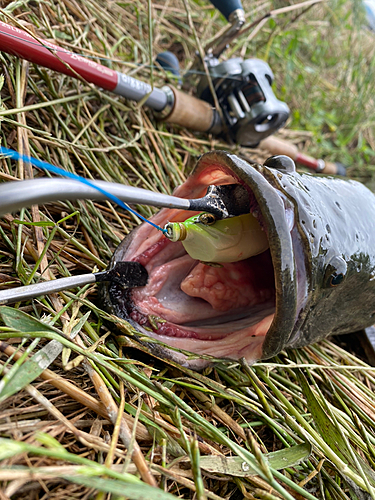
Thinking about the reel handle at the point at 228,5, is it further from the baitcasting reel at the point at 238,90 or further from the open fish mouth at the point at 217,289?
the open fish mouth at the point at 217,289

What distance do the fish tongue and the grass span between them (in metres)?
0.25

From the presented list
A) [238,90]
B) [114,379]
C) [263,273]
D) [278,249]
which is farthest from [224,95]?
[114,379]

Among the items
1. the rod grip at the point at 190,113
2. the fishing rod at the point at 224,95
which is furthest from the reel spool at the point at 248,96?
the rod grip at the point at 190,113

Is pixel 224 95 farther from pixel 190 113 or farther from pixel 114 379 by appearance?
pixel 114 379

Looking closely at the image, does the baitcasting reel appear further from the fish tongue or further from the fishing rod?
the fish tongue

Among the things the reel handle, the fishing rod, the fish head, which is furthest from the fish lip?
the reel handle

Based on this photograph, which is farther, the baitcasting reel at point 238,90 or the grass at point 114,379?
the baitcasting reel at point 238,90

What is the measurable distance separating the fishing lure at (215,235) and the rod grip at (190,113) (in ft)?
4.01

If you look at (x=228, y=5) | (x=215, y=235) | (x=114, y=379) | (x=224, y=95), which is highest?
(x=228, y=5)

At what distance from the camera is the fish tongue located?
1.47 meters

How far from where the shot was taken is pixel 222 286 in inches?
58.6

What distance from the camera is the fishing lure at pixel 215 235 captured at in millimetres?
1219

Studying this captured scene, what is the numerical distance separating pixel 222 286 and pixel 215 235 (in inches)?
12.3

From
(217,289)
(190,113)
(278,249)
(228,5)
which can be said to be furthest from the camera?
(190,113)
